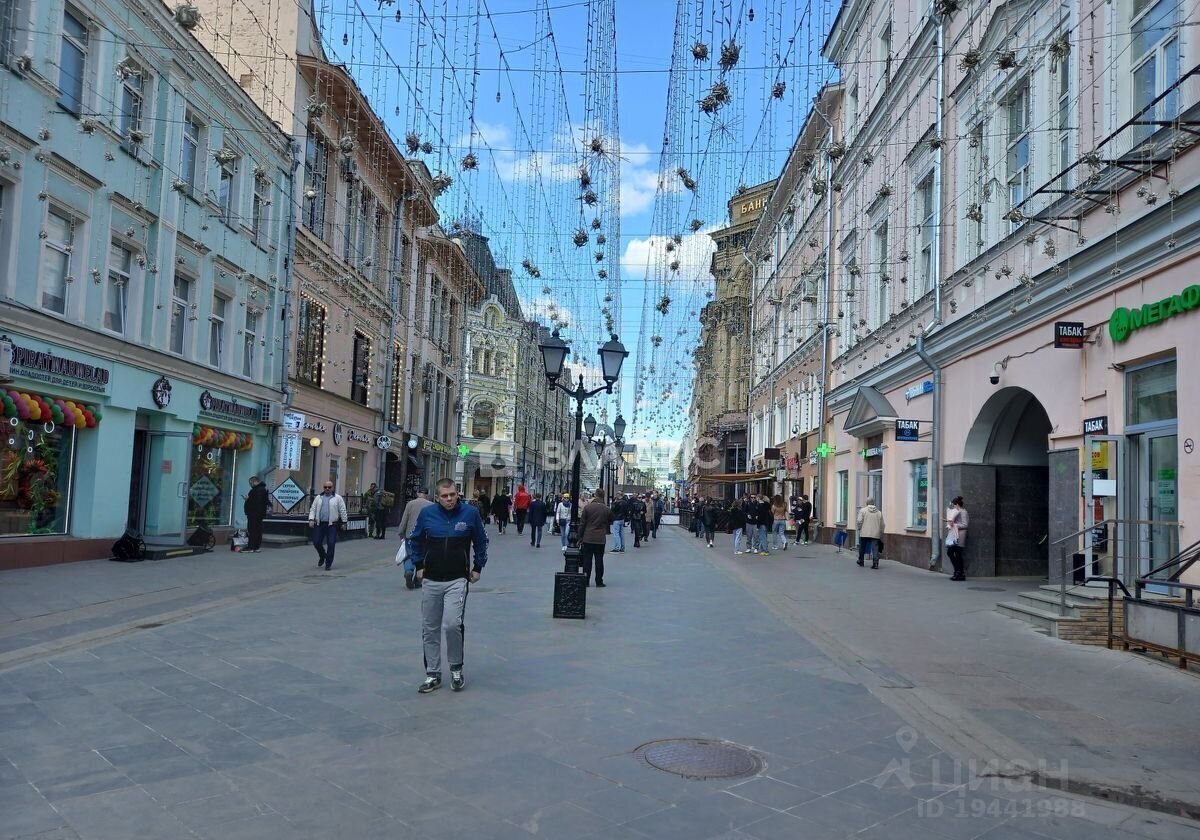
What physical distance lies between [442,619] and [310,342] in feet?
70.4

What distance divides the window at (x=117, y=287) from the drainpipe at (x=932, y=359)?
1623cm

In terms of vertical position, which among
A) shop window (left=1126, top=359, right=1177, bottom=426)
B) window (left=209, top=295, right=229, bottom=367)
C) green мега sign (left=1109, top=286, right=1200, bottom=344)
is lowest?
shop window (left=1126, top=359, right=1177, bottom=426)

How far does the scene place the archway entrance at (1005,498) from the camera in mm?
18094

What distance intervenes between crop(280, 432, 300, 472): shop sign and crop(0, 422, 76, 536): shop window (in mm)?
9350

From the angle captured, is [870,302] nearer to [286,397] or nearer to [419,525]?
[286,397]

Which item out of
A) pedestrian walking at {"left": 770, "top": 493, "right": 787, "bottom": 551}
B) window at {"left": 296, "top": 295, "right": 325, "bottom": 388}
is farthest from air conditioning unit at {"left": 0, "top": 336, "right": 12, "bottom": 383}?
pedestrian walking at {"left": 770, "top": 493, "right": 787, "bottom": 551}

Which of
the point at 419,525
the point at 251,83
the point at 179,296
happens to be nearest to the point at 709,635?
the point at 419,525

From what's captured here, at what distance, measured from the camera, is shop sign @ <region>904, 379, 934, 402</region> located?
2012 centimetres

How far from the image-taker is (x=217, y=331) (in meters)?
22.1

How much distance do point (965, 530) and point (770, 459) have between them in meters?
24.1

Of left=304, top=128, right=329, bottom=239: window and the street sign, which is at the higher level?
left=304, top=128, right=329, bottom=239: window

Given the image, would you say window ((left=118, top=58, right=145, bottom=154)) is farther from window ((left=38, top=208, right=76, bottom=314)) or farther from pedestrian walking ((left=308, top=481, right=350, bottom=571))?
pedestrian walking ((left=308, top=481, right=350, bottom=571))

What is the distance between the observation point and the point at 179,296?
20.2 meters

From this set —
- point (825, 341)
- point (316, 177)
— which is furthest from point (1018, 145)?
point (316, 177)
